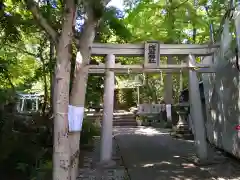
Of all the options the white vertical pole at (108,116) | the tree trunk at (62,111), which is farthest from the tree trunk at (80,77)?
the white vertical pole at (108,116)

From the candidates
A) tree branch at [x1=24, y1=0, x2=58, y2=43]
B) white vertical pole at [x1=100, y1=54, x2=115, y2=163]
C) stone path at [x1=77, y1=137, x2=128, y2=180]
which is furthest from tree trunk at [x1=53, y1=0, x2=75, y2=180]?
white vertical pole at [x1=100, y1=54, x2=115, y2=163]

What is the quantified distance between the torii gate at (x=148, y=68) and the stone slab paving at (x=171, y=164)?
0.59m

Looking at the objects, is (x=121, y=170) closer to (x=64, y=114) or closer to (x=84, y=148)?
(x=84, y=148)

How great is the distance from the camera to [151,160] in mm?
8734

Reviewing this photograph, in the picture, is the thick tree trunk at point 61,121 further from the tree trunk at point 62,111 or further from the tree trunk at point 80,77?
the tree trunk at point 80,77

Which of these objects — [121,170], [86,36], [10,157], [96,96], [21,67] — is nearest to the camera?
[86,36]

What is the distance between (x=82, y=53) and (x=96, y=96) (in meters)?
8.21

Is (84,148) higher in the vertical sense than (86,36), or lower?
lower

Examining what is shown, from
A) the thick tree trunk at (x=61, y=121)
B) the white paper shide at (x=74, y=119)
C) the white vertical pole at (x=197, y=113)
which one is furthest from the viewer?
the white vertical pole at (x=197, y=113)

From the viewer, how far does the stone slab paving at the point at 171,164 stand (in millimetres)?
7086

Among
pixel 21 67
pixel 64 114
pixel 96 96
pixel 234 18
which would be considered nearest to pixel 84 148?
pixel 96 96

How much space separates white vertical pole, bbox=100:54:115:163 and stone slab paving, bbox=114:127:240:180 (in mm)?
645

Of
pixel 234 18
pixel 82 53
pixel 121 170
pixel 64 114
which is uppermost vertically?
pixel 234 18

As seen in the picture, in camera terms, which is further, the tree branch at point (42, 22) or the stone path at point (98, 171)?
the stone path at point (98, 171)
